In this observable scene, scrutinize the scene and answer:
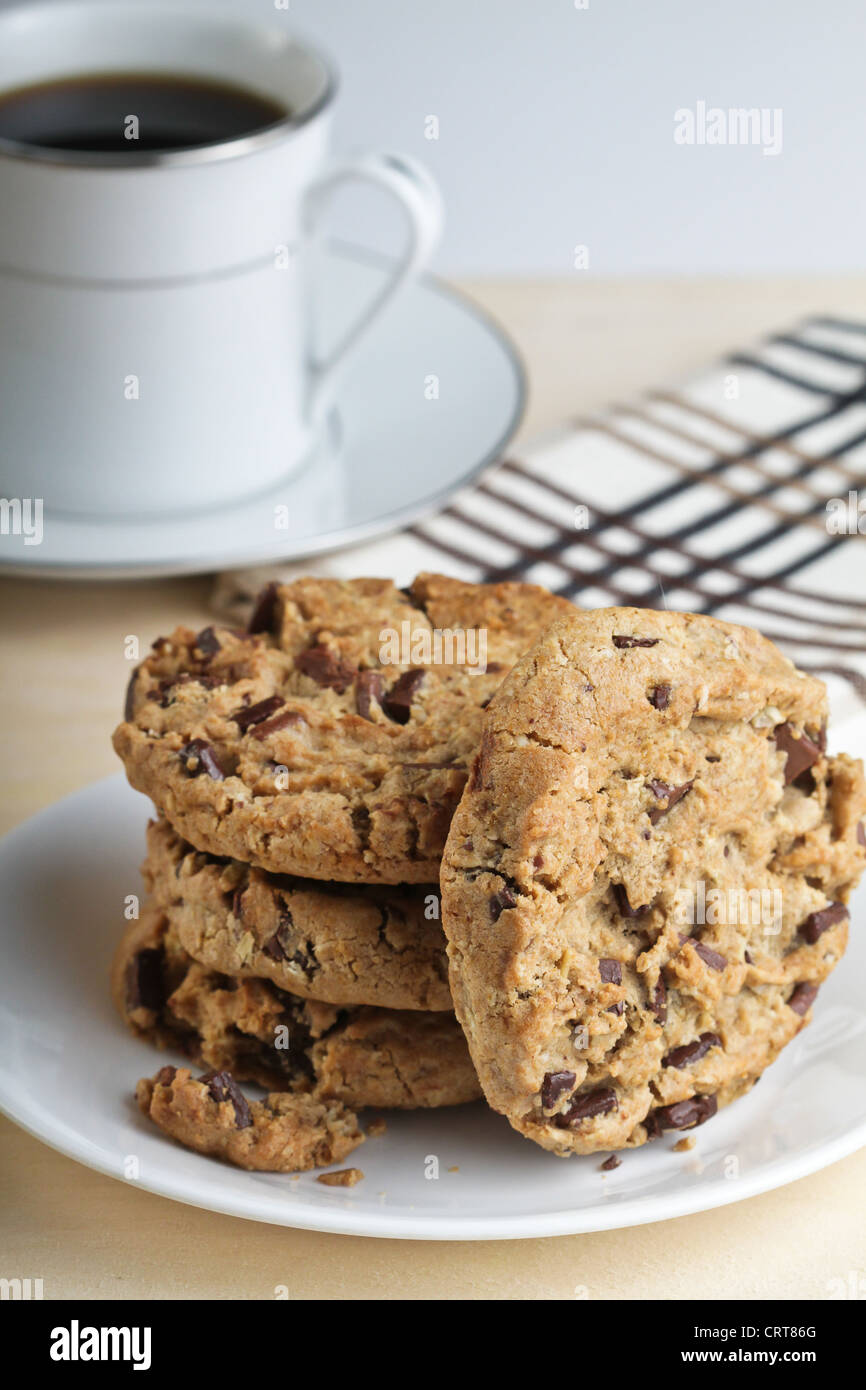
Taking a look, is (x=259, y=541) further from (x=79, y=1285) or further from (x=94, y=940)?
(x=79, y=1285)

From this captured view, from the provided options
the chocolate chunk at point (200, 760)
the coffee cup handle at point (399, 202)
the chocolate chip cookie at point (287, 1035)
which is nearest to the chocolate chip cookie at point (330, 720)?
the chocolate chunk at point (200, 760)

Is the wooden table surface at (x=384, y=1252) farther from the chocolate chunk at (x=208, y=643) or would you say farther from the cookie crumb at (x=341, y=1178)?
the chocolate chunk at (x=208, y=643)

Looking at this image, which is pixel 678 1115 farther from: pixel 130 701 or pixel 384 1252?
pixel 130 701

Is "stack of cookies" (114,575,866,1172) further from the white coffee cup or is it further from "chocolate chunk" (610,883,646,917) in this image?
the white coffee cup

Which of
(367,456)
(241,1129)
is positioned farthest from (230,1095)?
(367,456)

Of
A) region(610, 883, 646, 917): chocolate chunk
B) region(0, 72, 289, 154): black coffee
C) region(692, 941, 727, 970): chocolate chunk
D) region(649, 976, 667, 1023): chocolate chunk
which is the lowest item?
region(649, 976, 667, 1023): chocolate chunk

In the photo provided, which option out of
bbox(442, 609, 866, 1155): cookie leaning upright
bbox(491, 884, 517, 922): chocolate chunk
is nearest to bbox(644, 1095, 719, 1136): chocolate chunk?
bbox(442, 609, 866, 1155): cookie leaning upright

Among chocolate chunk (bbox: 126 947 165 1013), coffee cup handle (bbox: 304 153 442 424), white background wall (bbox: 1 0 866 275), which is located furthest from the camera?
white background wall (bbox: 1 0 866 275)

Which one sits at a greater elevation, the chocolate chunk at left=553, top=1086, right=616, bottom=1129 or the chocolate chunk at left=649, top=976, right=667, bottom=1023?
the chocolate chunk at left=649, top=976, right=667, bottom=1023
